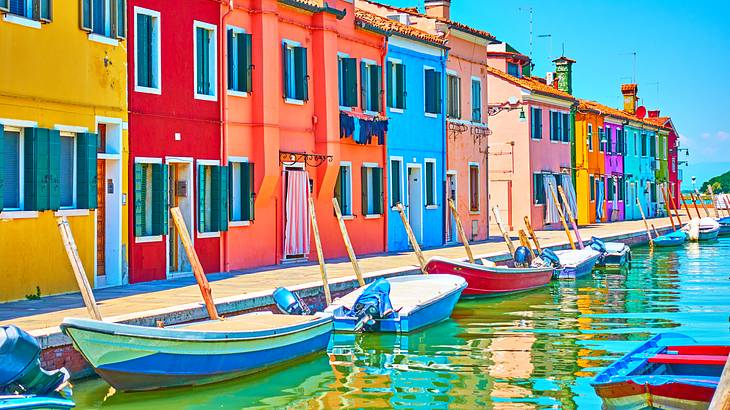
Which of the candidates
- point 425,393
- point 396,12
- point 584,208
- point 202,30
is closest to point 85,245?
point 202,30

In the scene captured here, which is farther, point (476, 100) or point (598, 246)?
point (476, 100)

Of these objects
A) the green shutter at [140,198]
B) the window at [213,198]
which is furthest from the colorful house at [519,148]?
the green shutter at [140,198]

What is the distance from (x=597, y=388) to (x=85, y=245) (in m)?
10.9

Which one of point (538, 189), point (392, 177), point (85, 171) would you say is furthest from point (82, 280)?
point (538, 189)

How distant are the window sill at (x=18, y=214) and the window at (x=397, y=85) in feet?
52.7

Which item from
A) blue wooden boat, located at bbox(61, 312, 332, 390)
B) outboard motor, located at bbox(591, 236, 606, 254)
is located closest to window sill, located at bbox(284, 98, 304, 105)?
blue wooden boat, located at bbox(61, 312, 332, 390)

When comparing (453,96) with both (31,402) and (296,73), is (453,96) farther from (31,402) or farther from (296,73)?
(31,402)

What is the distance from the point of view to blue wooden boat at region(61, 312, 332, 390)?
42.0ft

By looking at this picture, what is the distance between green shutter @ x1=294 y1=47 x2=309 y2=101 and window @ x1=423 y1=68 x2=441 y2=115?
8.18 m

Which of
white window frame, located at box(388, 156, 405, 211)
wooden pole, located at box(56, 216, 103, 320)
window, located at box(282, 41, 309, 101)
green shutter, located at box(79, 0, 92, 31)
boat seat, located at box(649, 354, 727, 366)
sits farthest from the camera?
white window frame, located at box(388, 156, 405, 211)

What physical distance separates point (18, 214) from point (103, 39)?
417cm

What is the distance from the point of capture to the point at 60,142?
18.9 meters

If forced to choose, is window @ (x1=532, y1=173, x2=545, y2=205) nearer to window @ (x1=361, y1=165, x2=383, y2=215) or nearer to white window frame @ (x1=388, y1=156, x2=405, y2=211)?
white window frame @ (x1=388, y1=156, x2=405, y2=211)

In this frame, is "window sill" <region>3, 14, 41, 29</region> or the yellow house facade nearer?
"window sill" <region>3, 14, 41, 29</region>
